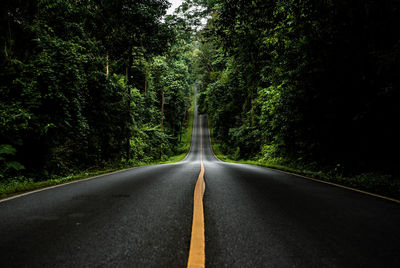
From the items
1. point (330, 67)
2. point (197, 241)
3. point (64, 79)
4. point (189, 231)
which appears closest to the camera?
point (197, 241)

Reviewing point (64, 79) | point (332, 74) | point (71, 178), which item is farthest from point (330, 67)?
point (64, 79)

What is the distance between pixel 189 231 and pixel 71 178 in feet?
19.3

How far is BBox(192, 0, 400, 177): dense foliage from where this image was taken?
5570mm

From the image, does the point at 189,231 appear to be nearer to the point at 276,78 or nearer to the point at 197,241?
the point at 197,241

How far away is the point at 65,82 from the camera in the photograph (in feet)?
24.3

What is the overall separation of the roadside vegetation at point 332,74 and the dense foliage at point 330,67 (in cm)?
3

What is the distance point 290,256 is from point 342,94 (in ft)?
24.5

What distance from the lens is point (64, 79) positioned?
7.36 meters

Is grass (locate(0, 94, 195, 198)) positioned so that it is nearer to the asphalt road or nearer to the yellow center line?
the asphalt road

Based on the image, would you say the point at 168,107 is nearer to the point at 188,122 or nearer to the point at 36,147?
the point at 188,122

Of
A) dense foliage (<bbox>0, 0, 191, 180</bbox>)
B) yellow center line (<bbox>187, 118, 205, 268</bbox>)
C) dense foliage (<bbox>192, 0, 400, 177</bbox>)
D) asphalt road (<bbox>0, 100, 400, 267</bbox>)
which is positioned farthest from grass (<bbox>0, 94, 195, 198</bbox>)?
dense foliage (<bbox>192, 0, 400, 177</bbox>)

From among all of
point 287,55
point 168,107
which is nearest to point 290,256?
point 287,55

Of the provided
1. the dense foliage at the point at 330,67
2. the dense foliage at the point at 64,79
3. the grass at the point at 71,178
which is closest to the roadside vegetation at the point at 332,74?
the dense foliage at the point at 330,67

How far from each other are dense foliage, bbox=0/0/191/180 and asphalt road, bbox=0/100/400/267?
449cm
